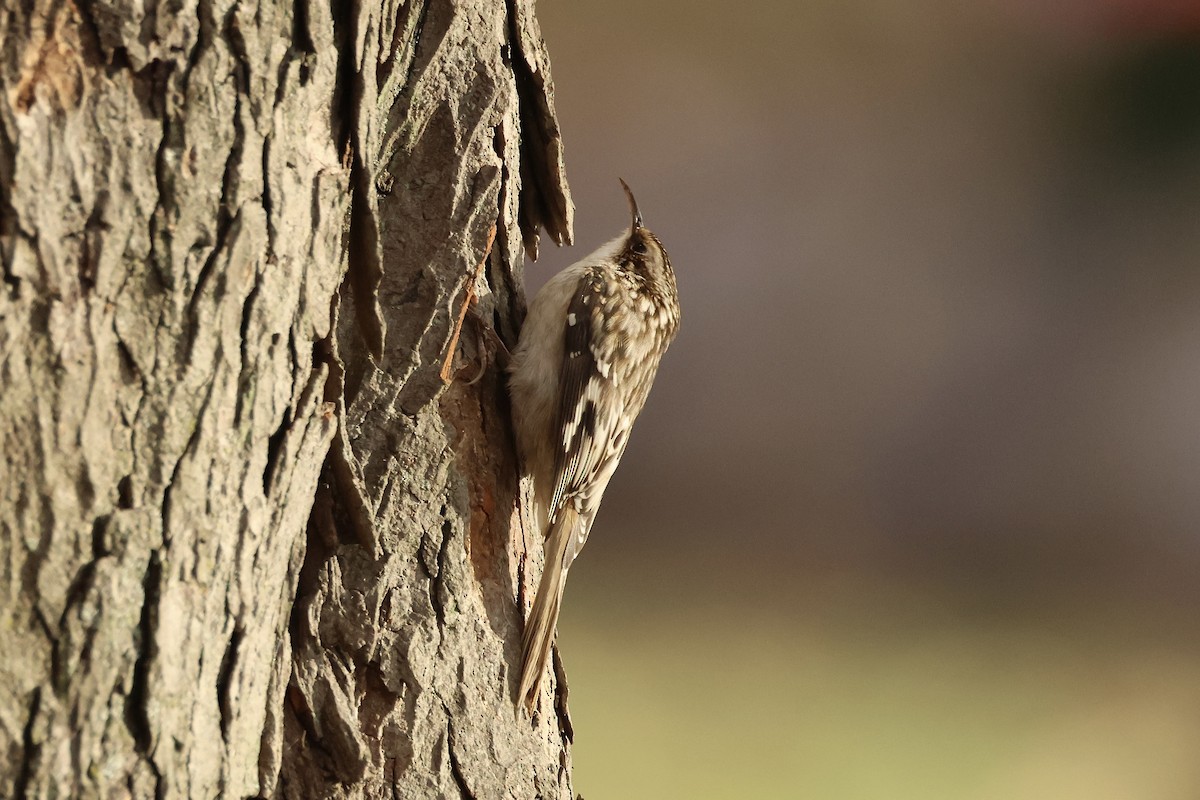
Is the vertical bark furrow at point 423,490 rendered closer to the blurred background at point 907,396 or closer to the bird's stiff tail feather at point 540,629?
the bird's stiff tail feather at point 540,629

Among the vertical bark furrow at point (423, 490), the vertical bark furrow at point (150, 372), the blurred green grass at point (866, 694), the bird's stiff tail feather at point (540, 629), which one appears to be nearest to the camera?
the vertical bark furrow at point (150, 372)

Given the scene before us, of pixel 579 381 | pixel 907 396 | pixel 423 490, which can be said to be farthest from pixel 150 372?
pixel 907 396

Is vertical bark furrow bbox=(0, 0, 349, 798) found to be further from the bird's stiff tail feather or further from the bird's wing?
the bird's wing

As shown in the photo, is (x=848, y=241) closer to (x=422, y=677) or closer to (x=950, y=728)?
(x=950, y=728)

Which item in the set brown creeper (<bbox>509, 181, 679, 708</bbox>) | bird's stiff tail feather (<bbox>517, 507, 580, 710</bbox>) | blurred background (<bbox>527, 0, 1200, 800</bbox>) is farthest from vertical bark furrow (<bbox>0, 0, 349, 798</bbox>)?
blurred background (<bbox>527, 0, 1200, 800</bbox>)

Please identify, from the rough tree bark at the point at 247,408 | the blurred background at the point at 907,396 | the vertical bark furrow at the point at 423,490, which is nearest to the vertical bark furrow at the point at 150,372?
the rough tree bark at the point at 247,408

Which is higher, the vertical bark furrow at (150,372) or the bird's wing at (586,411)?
the bird's wing at (586,411)
